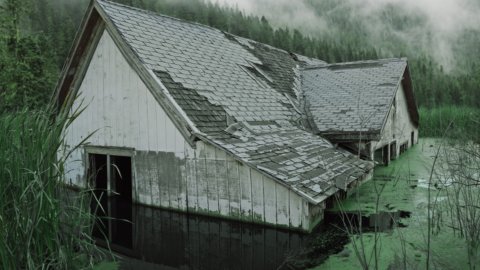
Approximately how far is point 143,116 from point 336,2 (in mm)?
198626

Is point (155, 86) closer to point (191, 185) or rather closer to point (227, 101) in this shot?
point (227, 101)

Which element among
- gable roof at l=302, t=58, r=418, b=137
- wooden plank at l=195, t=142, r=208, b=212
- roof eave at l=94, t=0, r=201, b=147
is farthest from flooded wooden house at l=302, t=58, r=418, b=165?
roof eave at l=94, t=0, r=201, b=147

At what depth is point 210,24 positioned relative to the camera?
243 ft

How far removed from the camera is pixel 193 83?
8.70 metres

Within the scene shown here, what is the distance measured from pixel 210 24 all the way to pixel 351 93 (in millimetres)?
65357

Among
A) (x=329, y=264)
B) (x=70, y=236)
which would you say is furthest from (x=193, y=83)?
(x=70, y=236)

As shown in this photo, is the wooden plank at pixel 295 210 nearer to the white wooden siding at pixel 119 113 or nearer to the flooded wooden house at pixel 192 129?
the flooded wooden house at pixel 192 129

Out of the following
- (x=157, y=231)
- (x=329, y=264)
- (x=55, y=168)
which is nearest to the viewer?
(x=55, y=168)

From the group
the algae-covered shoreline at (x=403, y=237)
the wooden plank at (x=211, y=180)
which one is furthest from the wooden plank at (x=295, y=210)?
the wooden plank at (x=211, y=180)

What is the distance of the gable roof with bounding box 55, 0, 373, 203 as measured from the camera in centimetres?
712

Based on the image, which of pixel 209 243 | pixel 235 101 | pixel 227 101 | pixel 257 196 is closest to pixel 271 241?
pixel 257 196

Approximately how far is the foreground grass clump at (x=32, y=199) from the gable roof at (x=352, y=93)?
733cm

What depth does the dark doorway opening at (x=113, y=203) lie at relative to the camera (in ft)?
22.3

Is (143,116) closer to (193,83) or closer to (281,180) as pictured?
(193,83)
